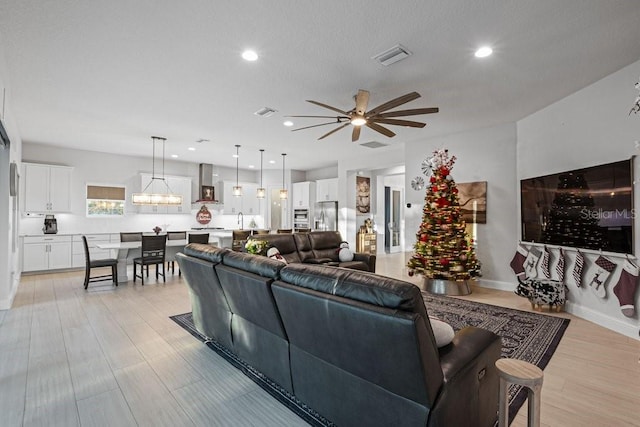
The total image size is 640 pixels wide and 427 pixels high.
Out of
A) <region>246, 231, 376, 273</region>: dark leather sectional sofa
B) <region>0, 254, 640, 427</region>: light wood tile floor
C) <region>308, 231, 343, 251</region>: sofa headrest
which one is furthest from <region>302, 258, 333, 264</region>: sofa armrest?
<region>0, 254, 640, 427</region>: light wood tile floor

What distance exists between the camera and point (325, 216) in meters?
9.79

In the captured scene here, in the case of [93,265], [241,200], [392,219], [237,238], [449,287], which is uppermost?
[241,200]

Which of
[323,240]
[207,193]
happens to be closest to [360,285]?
[323,240]

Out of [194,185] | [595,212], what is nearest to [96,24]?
[595,212]

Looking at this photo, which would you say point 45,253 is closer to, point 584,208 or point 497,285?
point 497,285

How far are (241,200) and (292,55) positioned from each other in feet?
25.1

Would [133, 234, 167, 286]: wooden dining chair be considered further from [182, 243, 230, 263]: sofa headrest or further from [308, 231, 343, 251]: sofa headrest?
[182, 243, 230, 263]: sofa headrest

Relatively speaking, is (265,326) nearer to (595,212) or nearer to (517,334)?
(517,334)

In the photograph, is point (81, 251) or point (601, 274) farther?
point (81, 251)

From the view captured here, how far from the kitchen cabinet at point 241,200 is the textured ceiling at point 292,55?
4.85 metres

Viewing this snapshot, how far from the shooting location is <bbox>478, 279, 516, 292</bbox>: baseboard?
5434 mm

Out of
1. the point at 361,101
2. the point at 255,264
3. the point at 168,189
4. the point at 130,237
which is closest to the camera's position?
the point at 255,264

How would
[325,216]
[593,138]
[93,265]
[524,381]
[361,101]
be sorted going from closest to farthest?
1. [524,381]
2. [361,101]
3. [593,138]
4. [93,265]
5. [325,216]

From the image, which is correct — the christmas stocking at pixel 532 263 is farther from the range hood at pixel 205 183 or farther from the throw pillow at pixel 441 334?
the range hood at pixel 205 183
